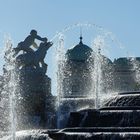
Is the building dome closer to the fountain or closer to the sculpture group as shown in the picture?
the fountain

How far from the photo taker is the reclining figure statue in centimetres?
3875

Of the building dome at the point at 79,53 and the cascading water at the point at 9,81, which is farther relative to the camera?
the building dome at the point at 79,53

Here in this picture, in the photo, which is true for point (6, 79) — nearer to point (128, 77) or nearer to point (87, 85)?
point (87, 85)

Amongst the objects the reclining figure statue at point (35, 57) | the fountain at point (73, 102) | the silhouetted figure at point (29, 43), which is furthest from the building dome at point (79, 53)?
the reclining figure statue at point (35, 57)

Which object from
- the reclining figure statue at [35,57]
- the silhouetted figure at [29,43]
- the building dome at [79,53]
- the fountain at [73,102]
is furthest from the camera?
the building dome at [79,53]

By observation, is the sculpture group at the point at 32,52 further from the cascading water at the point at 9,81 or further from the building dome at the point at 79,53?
the building dome at the point at 79,53

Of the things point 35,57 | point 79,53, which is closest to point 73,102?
point 35,57

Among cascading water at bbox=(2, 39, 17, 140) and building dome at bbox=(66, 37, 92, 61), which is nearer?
cascading water at bbox=(2, 39, 17, 140)

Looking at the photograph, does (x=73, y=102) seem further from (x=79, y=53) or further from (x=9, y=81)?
(x=79, y=53)

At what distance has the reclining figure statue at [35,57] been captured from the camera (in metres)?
38.8

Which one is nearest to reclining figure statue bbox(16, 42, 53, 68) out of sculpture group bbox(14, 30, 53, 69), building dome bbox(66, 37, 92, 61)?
sculpture group bbox(14, 30, 53, 69)

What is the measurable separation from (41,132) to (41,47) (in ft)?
66.1

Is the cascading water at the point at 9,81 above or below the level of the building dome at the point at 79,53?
below

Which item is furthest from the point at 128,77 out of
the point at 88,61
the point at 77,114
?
the point at 77,114
